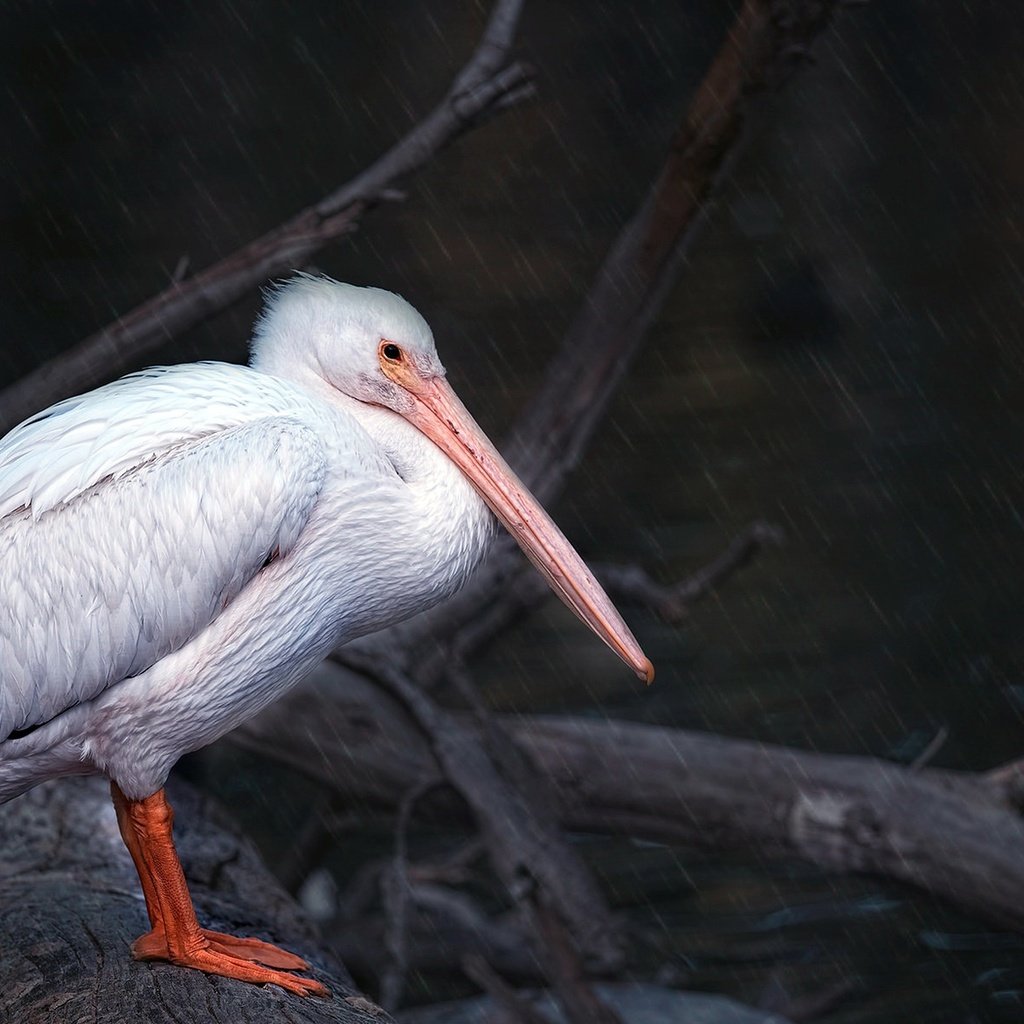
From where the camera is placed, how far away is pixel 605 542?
6328 mm

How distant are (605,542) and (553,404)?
2.77 m

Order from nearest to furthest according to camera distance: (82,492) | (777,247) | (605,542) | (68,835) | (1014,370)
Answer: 1. (82,492)
2. (68,835)
3. (605,542)
4. (1014,370)
5. (777,247)

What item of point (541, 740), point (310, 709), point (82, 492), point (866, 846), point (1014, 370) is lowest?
point (1014, 370)

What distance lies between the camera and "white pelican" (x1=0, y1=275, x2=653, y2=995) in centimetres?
224

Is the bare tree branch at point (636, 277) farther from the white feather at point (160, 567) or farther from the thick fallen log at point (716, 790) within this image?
the white feather at point (160, 567)

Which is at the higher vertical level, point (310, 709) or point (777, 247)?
point (310, 709)

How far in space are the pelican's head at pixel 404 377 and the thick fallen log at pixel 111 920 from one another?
2.36ft

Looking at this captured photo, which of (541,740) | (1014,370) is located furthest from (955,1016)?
(1014,370)

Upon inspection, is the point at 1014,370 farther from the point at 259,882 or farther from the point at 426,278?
the point at 259,882

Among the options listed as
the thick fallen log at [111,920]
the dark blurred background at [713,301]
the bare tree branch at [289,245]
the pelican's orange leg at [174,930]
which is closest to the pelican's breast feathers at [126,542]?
the pelican's orange leg at [174,930]

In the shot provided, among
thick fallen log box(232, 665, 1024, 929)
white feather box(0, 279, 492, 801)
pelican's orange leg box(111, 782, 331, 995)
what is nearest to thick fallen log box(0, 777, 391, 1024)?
pelican's orange leg box(111, 782, 331, 995)

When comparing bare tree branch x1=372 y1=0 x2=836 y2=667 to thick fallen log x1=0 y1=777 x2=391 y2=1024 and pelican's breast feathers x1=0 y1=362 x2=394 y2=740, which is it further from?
pelican's breast feathers x1=0 y1=362 x2=394 y2=740

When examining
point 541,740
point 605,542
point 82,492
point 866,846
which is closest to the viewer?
point 82,492

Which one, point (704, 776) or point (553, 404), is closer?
point (704, 776)
